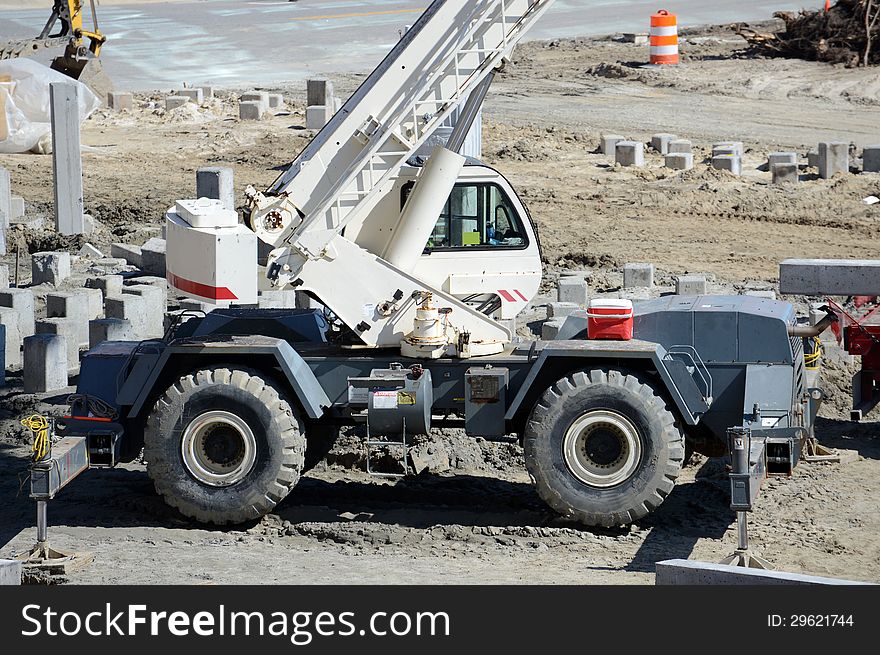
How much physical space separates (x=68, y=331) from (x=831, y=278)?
710cm

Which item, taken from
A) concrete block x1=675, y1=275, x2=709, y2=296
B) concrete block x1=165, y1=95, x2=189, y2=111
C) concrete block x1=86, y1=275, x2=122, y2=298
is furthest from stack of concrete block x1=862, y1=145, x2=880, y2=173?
concrete block x1=165, y1=95, x2=189, y2=111

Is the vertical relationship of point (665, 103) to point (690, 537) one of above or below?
above

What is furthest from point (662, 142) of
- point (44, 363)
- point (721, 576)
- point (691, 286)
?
point (721, 576)

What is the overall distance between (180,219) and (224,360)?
104 centimetres

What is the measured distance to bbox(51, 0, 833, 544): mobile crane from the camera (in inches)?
398

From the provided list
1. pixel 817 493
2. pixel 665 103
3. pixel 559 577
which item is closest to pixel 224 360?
pixel 559 577

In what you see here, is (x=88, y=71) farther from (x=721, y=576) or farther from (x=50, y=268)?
(x=721, y=576)

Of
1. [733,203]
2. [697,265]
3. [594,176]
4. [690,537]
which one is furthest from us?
[594,176]

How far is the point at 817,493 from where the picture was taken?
11008 millimetres

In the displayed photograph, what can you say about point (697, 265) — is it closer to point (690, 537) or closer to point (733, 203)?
point (733, 203)

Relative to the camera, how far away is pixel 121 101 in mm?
29922

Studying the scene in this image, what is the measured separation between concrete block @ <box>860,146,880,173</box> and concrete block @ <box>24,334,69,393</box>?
14301 millimetres

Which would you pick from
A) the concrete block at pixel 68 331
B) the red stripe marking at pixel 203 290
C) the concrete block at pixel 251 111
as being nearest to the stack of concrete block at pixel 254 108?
the concrete block at pixel 251 111

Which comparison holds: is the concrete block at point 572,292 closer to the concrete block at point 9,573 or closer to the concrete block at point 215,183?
the concrete block at point 215,183
